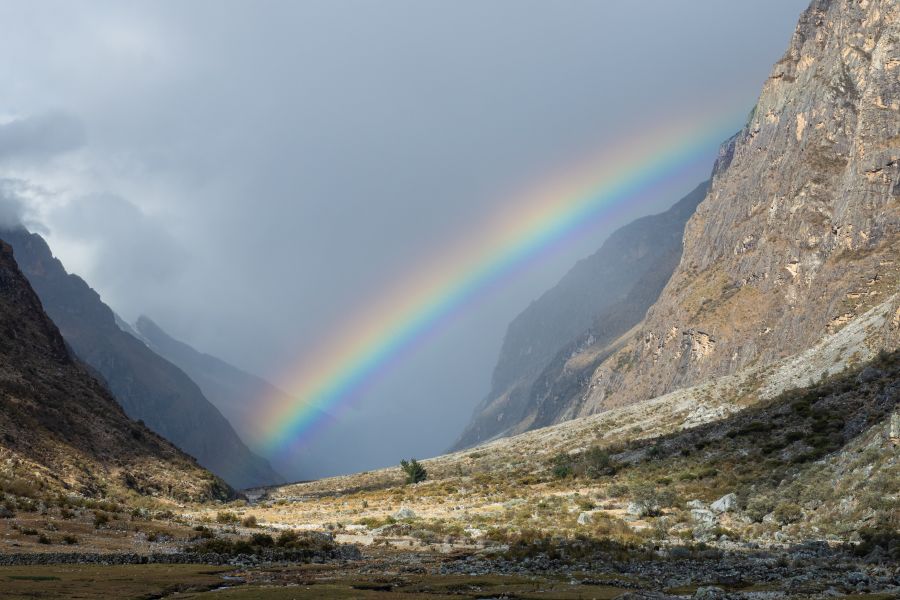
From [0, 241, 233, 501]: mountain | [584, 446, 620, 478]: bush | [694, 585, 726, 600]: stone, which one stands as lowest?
[694, 585, 726, 600]: stone

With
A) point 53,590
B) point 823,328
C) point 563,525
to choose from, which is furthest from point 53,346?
point 823,328

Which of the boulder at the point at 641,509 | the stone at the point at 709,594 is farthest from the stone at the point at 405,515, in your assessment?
the stone at the point at 709,594

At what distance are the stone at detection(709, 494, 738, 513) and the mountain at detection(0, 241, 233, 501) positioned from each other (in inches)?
1642

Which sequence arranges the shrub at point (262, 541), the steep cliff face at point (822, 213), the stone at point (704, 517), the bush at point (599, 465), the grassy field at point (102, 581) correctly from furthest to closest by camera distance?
the steep cliff face at point (822, 213) < the bush at point (599, 465) < the stone at point (704, 517) < the shrub at point (262, 541) < the grassy field at point (102, 581)

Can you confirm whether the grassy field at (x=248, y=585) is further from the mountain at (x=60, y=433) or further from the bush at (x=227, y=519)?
the mountain at (x=60, y=433)

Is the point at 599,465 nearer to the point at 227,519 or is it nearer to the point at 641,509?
the point at 641,509

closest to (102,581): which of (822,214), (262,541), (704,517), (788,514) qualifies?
(262,541)

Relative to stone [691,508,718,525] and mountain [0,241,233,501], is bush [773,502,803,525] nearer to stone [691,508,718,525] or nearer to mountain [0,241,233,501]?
stone [691,508,718,525]

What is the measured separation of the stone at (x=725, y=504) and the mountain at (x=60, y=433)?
41708 millimetres

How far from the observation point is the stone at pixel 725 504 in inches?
1620

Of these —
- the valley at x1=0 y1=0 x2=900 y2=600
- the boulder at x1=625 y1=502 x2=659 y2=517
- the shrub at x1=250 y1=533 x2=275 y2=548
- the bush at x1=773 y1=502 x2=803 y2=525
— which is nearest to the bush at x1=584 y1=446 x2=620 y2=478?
the valley at x1=0 y1=0 x2=900 y2=600

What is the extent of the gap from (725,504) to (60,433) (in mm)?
57365

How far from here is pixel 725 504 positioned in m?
41.7

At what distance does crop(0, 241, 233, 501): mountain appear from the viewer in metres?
56.0
